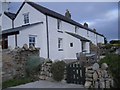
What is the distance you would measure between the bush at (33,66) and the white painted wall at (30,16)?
497 inches

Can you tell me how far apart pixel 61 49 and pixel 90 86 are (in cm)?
1877

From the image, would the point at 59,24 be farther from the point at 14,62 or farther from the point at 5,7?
the point at 14,62

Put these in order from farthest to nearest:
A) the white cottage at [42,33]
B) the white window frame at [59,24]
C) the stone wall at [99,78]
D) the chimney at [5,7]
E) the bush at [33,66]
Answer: the chimney at [5,7], the white window frame at [59,24], the white cottage at [42,33], the bush at [33,66], the stone wall at [99,78]

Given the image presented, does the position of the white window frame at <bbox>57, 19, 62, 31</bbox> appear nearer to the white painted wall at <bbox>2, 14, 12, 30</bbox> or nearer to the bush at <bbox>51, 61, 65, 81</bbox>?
the white painted wall at <bbox>2, 14, 12, 30</bbox>

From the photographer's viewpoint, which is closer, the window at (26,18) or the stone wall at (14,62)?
the stone wall at (14,62)

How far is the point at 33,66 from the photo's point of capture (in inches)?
506

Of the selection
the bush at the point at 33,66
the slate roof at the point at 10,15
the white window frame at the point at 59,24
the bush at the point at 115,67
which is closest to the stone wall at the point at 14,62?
the bush at the point at 33,66

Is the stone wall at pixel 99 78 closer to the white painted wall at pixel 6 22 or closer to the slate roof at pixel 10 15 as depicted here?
the slate roof at pixel 10 15

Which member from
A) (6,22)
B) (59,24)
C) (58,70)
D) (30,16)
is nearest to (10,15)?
(6,22)

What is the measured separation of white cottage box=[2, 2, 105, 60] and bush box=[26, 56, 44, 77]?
9.85 metres

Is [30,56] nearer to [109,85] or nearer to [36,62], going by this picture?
[36,62]

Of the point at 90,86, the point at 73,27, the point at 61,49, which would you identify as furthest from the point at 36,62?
the point at 73,27

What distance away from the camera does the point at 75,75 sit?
10.2 meters

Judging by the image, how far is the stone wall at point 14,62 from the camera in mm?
12862
